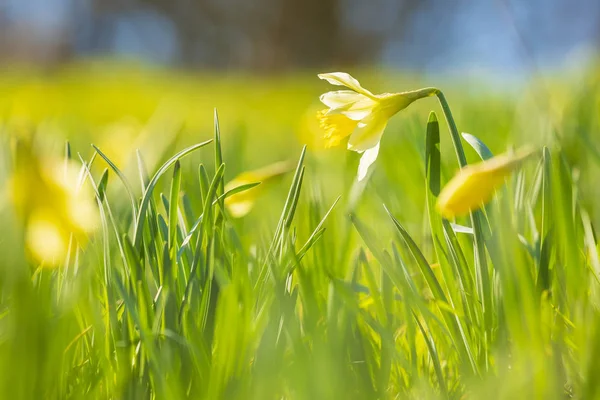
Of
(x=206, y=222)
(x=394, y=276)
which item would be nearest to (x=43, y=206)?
(x=206, y=222)

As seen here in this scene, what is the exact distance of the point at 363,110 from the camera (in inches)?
30.0

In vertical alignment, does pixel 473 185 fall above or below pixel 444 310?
above

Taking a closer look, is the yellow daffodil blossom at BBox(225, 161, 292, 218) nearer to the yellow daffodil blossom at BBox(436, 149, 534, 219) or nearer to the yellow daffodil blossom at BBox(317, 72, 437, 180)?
the yellow daffodil blossom at BBox(317, 72, 437, 180)

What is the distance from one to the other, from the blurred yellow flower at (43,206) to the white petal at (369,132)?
0.31 m

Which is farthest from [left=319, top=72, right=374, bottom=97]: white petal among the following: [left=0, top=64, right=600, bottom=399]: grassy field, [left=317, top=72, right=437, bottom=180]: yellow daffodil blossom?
[left=0, top=64, right=600, bottom=399]: grassy field

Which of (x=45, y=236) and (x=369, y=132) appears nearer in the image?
(x=45, y=236)

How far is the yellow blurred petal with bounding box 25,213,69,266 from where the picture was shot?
59 centimetres

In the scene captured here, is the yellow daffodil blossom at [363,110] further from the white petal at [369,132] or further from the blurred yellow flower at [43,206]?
the blurred yellow flower at [43,206]

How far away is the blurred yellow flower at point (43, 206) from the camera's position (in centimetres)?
52

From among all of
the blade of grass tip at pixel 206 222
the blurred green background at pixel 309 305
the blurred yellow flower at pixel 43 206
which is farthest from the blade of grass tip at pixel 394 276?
the blurred yellow flower at pixel 43 206

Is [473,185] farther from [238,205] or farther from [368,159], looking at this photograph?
[238,205]

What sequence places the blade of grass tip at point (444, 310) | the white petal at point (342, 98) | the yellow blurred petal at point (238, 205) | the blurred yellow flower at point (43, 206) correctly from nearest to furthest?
the blurred yellow flower at point (43, 206), the blade of grass tip at point (444, 310), the white petal at point (342, 98), the yellow blurred petal at point (238, 205)

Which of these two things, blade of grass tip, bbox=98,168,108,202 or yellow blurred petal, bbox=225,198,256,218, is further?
yellow blurred petal, bbox=225,198,256,218

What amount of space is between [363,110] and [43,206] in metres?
0.38
